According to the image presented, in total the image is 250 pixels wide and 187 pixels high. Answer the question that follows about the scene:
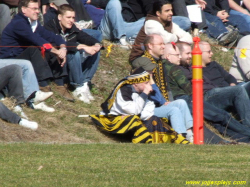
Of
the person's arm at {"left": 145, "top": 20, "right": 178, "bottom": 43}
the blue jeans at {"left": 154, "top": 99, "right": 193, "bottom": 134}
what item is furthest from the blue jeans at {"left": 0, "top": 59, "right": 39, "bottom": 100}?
the person's arm at {"left": 145, "top": 20, "right": 178, "bottom": 43}

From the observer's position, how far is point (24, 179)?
20.6 feet

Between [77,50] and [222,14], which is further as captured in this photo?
[222,14]

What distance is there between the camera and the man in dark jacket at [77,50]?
453 inches

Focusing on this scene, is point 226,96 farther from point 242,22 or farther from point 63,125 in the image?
point 242,22

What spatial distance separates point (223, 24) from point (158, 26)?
4.63 m

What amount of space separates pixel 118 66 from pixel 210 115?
132 inches


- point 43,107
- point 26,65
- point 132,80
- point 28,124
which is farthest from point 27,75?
point 132,80

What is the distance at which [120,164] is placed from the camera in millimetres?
7176

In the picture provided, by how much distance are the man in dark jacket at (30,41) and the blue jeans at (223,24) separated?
6565mm

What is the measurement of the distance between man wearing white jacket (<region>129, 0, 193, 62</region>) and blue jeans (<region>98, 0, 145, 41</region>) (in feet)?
3.67

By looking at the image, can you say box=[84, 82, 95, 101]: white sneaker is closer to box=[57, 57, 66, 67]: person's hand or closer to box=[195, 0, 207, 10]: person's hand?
box=[57, 57, 66, 67]: person's hand

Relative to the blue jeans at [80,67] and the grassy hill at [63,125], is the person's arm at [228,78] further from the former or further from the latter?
the blue jeans at [80,67]

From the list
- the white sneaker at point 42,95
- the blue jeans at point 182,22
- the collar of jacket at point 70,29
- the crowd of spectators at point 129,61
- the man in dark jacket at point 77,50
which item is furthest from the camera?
the blue jeans at point 182,22

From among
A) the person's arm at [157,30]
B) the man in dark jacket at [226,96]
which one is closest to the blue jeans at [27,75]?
the man in dark jacket at [226,96]
